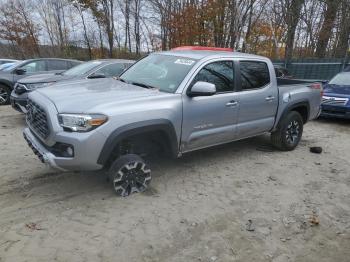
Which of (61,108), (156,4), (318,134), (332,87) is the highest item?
(156,4)

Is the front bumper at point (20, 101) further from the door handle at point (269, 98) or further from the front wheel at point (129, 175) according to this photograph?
the door handle at point (269, 98)

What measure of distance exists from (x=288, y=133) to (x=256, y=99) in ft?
4.63

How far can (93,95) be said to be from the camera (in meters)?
4.10

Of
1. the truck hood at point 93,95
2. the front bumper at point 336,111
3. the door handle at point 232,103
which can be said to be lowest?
the front bumper at point 336,111

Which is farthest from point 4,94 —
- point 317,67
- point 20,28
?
point 20,28

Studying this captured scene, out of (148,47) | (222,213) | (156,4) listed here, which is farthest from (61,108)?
(148,47)

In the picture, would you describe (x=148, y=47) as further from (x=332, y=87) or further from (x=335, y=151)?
(x=335, y=151)

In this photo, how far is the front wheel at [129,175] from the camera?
4.14 m

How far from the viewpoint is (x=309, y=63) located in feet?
53.5

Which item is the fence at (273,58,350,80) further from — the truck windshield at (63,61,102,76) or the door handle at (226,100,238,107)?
the door handle at (226,100,238,107)

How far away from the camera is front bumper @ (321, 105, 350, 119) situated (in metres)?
9.29

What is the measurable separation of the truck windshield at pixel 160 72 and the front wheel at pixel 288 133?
241 centimetres

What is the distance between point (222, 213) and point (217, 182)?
0.91 metres

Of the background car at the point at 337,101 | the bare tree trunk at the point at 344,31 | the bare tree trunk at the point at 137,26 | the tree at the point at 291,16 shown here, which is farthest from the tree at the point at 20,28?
the background car at the point at 337,101
